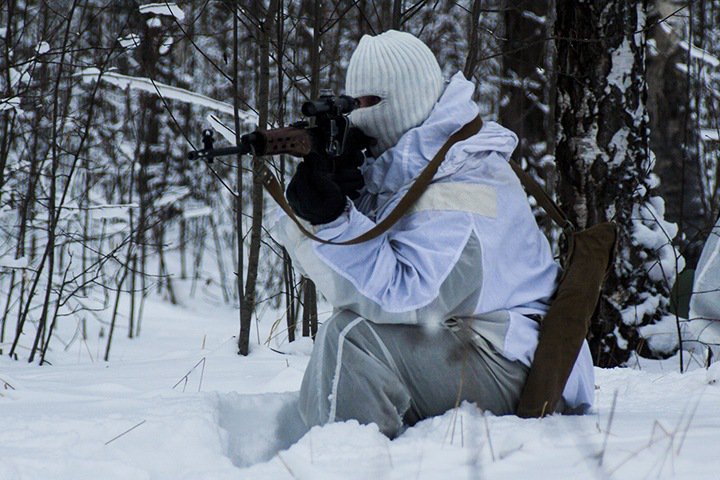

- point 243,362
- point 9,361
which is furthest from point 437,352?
point 9,361

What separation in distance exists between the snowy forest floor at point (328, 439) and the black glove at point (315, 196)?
487 mm

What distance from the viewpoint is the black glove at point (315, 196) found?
1.99 meters

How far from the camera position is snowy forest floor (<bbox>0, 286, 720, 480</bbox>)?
1.61 metres

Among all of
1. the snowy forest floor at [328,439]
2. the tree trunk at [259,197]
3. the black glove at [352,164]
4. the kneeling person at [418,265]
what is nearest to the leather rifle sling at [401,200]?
the kneeling person at [418,265]

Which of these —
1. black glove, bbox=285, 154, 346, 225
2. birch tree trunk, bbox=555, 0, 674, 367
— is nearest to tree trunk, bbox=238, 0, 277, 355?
birch tree trunk, bbox=555, 0, 674, 367

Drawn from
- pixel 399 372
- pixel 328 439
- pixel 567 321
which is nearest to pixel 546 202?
pixel 567 321

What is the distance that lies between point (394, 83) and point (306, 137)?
32 centimetres

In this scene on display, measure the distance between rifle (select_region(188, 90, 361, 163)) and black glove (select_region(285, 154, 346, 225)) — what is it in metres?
0.06

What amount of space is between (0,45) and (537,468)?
4218mm

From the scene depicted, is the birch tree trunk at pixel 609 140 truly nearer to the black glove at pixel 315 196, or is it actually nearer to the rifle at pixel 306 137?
the rifle at pixel 306 137

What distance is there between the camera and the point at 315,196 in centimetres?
200

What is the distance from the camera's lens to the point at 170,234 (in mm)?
13242

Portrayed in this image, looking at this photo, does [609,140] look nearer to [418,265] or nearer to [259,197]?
[259,197]

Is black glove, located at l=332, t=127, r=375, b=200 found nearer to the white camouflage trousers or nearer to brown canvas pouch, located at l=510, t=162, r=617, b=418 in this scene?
the white camouflage trousers
